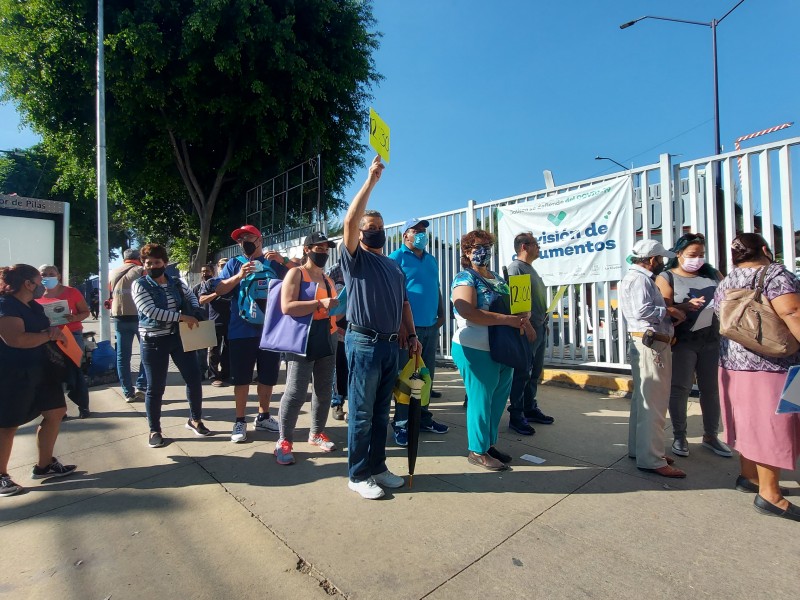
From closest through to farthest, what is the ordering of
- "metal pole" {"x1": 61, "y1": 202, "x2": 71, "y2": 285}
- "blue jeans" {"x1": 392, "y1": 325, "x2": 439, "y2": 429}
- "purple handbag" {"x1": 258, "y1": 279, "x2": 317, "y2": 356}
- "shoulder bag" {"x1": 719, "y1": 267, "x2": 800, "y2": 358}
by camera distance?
1. "shoulder bag" {"x1": 719, "y1": 267, "x2": 800, "y2": 358}
2. "purple handbag" {"x1": 258, "y1": 279, "x2": 317, "y2": 356}
3. "blue jeans" {"x1": 392, "y1": 325, "x2": 439, "y2": 429}
4. "metal pole" {"x1": 61, "y1": 202, "x2": 71, "y2": 285}

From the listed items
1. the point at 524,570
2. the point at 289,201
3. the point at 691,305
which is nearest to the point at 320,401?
the point at 524,570

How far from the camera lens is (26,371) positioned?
3131 millimetres

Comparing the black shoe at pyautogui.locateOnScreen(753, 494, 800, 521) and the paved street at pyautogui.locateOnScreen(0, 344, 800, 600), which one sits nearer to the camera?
the paved street at pyautogui.locateOnScreen(0, 344, 800, 600)

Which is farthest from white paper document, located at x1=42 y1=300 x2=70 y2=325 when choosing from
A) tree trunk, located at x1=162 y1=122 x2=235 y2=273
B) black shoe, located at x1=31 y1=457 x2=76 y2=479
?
tree trunk, located at x1=162 y1=122 x2=235 y2=273

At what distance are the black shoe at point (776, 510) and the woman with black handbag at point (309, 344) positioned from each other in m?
2.92

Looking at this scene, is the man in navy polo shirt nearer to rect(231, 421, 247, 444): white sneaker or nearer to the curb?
rect(231, 421, 247, 444): white sneaker

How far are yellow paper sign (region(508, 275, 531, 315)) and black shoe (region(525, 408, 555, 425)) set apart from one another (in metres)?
1.57

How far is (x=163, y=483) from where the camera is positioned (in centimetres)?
317

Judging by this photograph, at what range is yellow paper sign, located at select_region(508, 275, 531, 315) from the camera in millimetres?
3381

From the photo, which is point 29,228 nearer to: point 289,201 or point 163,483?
point 163,483

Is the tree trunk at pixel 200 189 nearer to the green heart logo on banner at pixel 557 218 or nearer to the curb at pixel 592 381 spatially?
the green heart logo on banner at pixel 557 218

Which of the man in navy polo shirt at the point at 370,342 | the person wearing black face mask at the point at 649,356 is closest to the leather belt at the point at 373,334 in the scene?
the man in navy polo shirt at the point at 370,342

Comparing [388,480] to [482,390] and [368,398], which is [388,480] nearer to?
[368,398]

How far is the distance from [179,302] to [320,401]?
1627 millimetres
